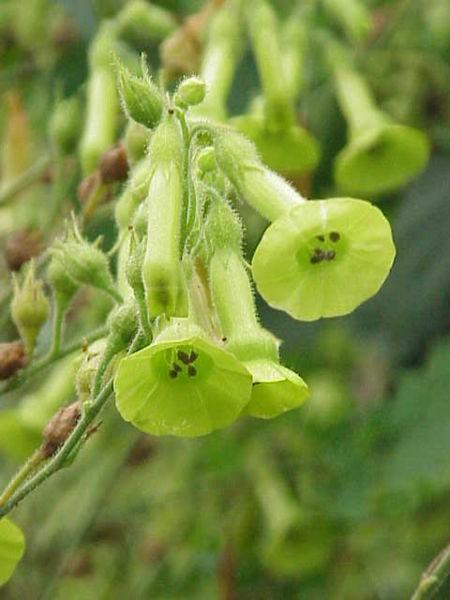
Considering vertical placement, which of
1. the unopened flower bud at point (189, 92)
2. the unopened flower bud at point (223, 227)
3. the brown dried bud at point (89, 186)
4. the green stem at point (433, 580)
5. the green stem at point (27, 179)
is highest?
the unopened flower bud at point (189, 92)

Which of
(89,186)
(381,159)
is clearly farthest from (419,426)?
(89,186)

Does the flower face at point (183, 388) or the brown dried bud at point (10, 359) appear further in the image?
the brown dried bud at point (10, 359)

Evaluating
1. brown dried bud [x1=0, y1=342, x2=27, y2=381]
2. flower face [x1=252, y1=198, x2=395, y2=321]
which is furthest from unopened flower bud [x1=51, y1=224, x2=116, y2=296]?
flower face [x1=252, y1=198, x2=395, y2=321]

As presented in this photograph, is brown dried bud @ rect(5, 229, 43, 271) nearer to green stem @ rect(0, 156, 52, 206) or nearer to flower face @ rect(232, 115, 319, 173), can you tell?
green stem @ rect(0, 156, 52, 206)

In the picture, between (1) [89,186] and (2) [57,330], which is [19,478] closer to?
(2) [57,330]

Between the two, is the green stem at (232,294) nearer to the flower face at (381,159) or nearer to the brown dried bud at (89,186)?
the brown dried bud at (89,186)

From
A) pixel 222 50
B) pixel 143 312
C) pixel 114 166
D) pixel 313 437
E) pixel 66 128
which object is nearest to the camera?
pixel 143 312

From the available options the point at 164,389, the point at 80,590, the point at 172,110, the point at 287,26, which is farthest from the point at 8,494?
the point at 80,590

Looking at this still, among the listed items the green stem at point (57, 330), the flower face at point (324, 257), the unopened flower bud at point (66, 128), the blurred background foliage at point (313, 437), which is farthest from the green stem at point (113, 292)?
the blurred background foliage at point (313, 437)
